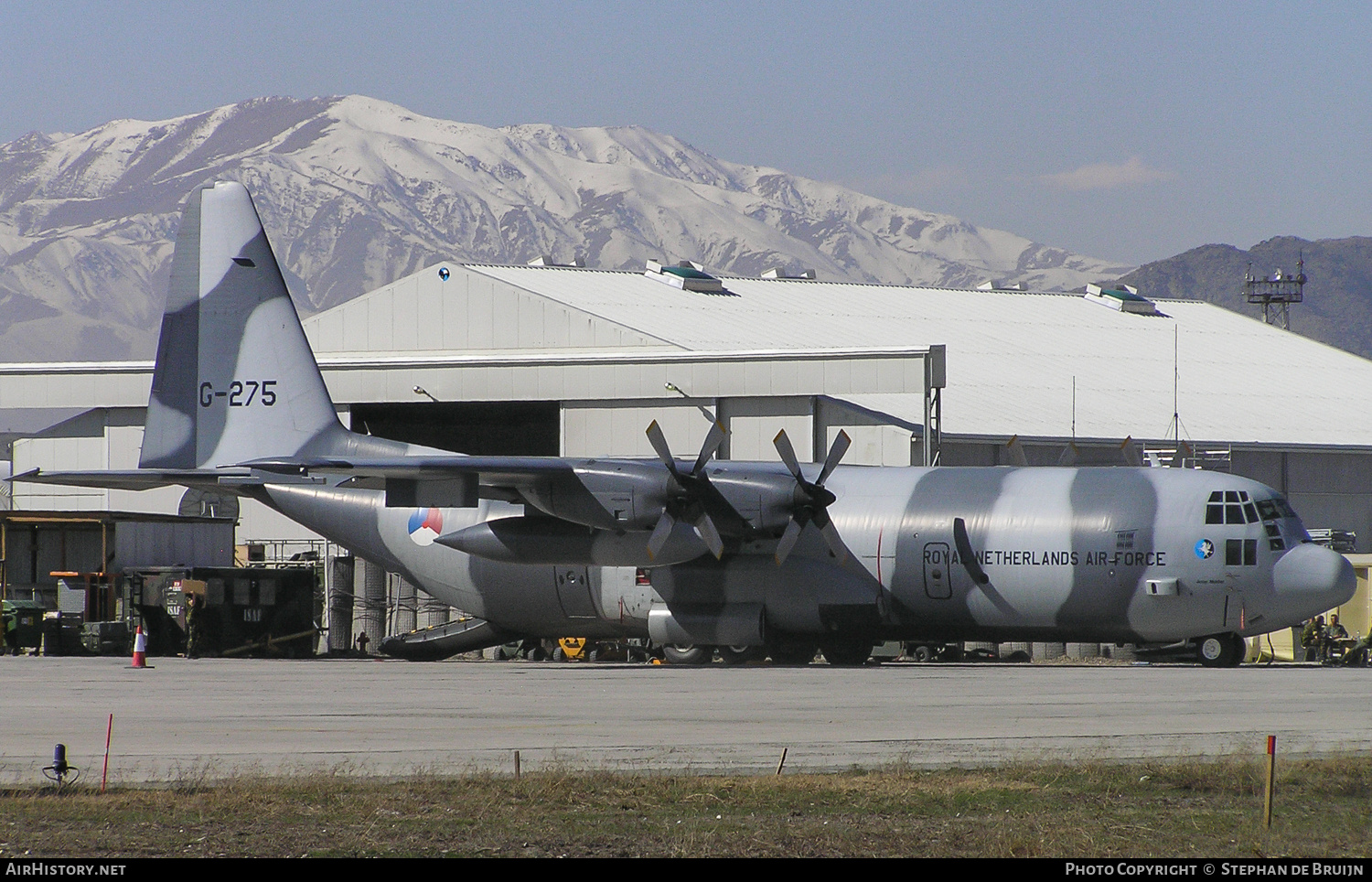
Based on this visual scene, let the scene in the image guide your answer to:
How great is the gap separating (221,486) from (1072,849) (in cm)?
2570

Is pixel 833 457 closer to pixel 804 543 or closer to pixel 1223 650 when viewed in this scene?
pixel 804 543

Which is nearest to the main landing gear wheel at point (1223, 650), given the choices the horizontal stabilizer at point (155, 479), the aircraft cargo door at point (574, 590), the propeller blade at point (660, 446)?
the propeller blade at point (660, 446)

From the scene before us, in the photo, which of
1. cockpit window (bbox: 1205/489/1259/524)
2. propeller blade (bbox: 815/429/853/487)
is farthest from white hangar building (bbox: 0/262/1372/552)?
cockpit window (bbox: 1205/489/1259/524)

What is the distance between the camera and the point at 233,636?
1543 inches

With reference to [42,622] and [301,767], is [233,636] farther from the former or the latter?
[301,767]

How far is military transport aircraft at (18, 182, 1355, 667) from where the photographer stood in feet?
96.6

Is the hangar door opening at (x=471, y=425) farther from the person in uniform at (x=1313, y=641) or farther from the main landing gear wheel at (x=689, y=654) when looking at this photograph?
the person in uniform at (x=1313, y=641)

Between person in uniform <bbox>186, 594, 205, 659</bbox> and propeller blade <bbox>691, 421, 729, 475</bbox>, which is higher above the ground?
propeller blade <bbox>691, 421, 729, 475</bbox>

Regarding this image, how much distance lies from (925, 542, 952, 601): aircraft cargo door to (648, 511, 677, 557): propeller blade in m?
4.78

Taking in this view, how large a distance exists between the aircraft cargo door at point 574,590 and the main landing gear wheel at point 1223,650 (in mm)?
11977

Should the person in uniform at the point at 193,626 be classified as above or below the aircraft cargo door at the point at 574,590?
below

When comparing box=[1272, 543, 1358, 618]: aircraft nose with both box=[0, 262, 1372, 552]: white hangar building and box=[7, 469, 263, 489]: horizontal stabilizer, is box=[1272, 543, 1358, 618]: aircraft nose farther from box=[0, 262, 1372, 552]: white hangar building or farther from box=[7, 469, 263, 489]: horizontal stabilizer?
box=[7, 469, 263, 489]: horizontal stabilizer

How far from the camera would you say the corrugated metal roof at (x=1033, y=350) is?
53.1 metres
